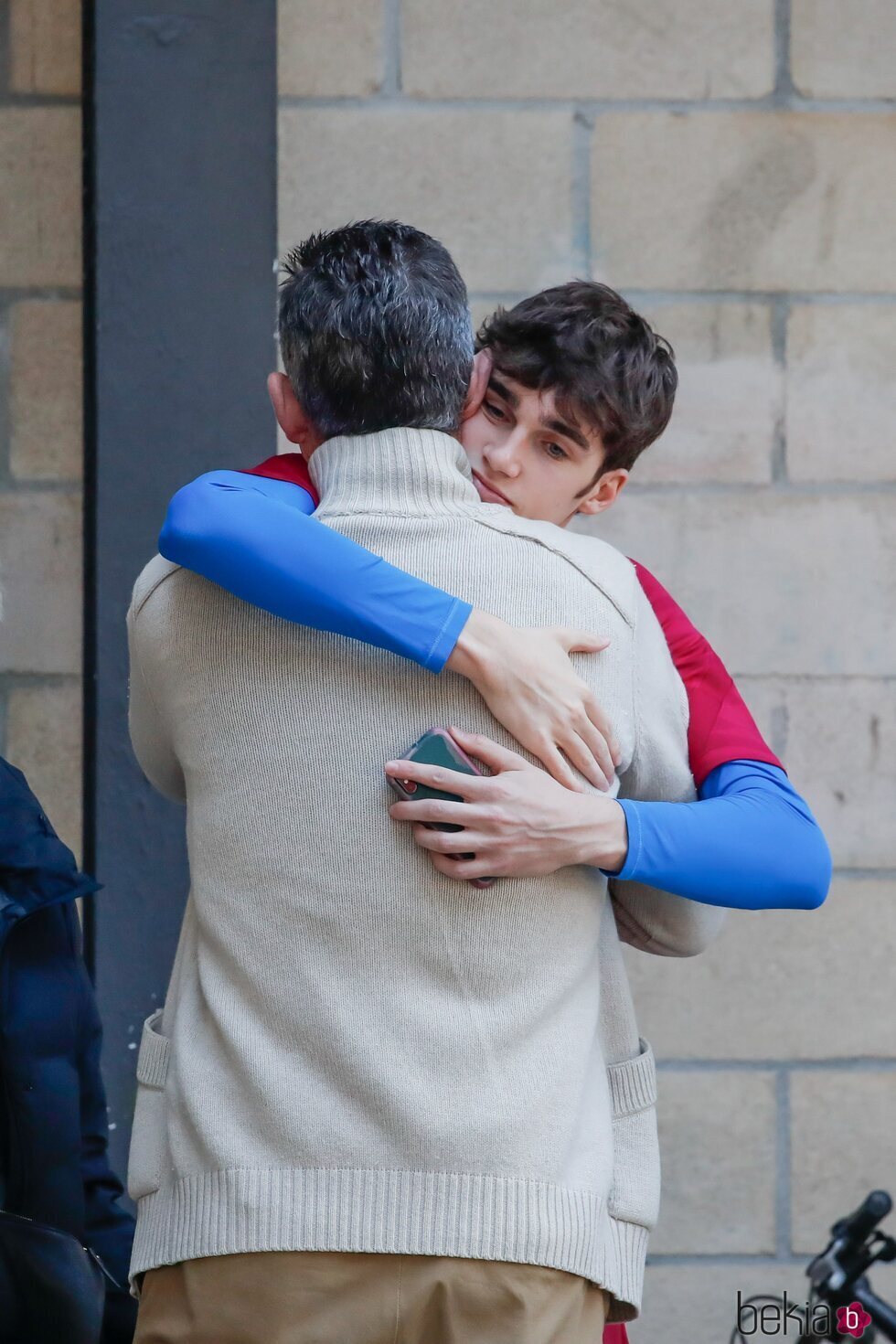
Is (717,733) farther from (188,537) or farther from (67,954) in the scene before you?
(67,954)

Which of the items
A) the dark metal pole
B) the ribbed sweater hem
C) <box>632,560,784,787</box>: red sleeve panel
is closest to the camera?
the ribbed sweater hem

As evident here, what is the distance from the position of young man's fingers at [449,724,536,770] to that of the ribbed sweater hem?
0.34m

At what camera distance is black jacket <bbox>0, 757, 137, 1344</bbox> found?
57.6 inches

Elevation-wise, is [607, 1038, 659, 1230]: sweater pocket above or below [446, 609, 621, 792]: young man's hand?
below

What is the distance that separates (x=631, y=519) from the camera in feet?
8.54

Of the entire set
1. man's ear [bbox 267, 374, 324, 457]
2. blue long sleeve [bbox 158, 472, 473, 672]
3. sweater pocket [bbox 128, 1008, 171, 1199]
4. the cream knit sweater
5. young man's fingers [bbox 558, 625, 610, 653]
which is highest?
man's ear [bbox 267, 374, 324, 457]

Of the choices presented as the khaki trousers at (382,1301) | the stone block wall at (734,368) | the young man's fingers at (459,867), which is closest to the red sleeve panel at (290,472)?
the young man's fingers at (459,867)

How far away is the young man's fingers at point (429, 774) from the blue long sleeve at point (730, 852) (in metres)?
0.18

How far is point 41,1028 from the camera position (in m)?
1.48

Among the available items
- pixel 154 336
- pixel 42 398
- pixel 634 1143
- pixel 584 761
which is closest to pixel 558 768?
pixel 584 761

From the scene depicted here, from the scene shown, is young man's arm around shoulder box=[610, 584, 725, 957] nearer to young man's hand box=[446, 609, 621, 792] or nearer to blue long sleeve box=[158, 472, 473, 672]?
young man's hand box=[446, 609, 621, 792]

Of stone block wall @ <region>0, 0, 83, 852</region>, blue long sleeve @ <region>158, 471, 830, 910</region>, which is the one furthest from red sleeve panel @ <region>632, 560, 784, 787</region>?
stone block wall @ <region>0, 0, 83, 852</region>

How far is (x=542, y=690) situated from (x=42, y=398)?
5.72ft

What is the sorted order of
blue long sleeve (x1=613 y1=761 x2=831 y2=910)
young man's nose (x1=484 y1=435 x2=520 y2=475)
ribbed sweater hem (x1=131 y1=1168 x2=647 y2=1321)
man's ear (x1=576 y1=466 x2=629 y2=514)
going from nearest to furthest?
1. ribbed sweater hem (x1=131 y1=1168 x2=647 y2=1321)
2. blue long sleeve (x1=613 y1=761 x2=831 y2=910)
3. young man's nose (x1=484 y1=435 x2=520 y2=475)
4. man's ear (x1=576 y1=466 x2=629 y2=514)
